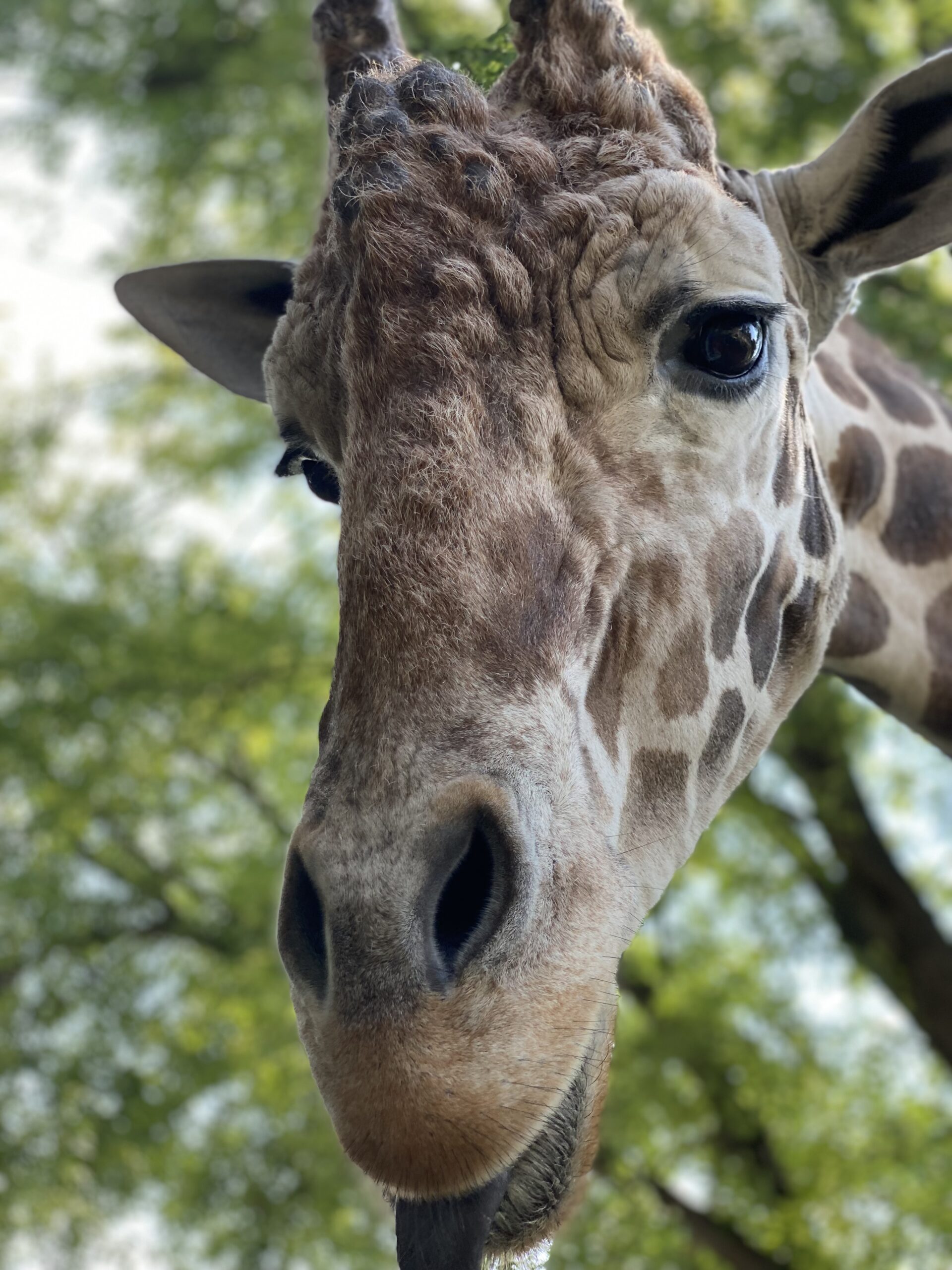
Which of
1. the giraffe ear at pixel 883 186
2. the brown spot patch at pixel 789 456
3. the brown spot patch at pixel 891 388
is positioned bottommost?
the brown spot patch at pixel 891 388

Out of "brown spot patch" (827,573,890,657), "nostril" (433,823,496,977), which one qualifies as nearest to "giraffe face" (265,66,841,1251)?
"nostril" (433,823,496,977)

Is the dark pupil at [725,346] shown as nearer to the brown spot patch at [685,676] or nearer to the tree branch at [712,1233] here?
the brown spot patch at [685,676]

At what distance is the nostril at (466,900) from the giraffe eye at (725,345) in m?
0.98

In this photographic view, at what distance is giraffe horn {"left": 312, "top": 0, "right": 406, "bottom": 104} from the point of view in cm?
270

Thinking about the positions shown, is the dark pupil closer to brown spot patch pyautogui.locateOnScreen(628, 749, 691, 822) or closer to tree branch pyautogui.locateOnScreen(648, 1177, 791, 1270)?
brown spot patch pyautogui.locateOnScreen(628, 749, 691, 822)

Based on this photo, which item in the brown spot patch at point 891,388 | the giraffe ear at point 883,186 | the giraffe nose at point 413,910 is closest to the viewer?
the giraffe nose at point 413,910

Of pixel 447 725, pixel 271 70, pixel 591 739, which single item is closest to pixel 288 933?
pixel 447 725

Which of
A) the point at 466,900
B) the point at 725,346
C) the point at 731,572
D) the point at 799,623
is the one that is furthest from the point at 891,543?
the point at 466,900

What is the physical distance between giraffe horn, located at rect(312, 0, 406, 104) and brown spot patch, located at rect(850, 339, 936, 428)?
1.61 meters

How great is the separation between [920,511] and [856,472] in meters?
0.29

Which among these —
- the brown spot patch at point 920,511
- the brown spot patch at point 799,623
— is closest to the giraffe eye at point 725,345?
the brown spot patch at point 799,623

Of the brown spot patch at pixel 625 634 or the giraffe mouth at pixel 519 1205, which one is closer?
the giraffe mouth at pixel 519 1205

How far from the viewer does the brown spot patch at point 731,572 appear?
86.7 inches

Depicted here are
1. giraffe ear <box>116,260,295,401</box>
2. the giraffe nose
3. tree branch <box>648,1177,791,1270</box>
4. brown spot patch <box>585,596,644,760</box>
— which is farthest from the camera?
tree branch <box>648,1177,791,1270</box>
